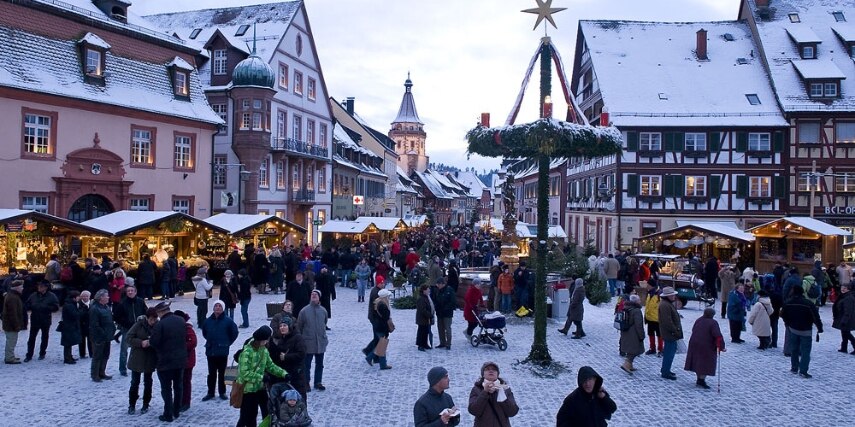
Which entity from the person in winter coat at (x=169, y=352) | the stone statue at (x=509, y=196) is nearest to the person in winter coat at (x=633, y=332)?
the person in winter coat at (x=169, y=352)

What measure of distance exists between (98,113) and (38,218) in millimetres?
7033

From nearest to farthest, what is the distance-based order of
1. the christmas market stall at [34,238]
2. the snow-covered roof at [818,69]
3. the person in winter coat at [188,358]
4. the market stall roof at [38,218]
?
the person in winter coat at [188,358], the market stall roof at [38,218], the christmas market stall at [34,238], the snow-covered roof at [818,69]

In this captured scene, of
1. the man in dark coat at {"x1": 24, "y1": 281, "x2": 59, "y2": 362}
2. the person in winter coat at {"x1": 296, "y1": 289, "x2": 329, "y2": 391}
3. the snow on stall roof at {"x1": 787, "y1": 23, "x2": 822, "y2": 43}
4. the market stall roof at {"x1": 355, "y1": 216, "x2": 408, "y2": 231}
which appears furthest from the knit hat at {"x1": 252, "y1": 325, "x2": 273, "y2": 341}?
the snow on stall roof at {"x1": 787, "y1": 23, "x2": 822, "y2": 43}

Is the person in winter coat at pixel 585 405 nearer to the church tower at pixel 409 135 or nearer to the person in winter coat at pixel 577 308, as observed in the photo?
the person in winter coat at pixel 577 308

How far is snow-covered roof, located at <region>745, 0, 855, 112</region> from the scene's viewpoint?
34406 millimetres

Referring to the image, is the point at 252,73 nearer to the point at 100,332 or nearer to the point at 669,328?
the point at 100,332

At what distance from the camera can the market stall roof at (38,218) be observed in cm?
1663

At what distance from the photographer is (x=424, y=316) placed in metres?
13.1

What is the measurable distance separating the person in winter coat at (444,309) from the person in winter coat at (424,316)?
18cm

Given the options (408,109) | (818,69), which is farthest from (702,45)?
(408,109)

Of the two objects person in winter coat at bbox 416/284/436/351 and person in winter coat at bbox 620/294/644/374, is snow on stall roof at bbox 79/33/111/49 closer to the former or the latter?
person in winter coat at bbox 416/284/436/351

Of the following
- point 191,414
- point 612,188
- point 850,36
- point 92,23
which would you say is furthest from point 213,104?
point 850,36

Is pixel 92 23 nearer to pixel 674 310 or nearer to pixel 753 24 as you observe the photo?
pixel 674 310

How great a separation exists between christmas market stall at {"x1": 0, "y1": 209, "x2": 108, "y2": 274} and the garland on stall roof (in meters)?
12.2
